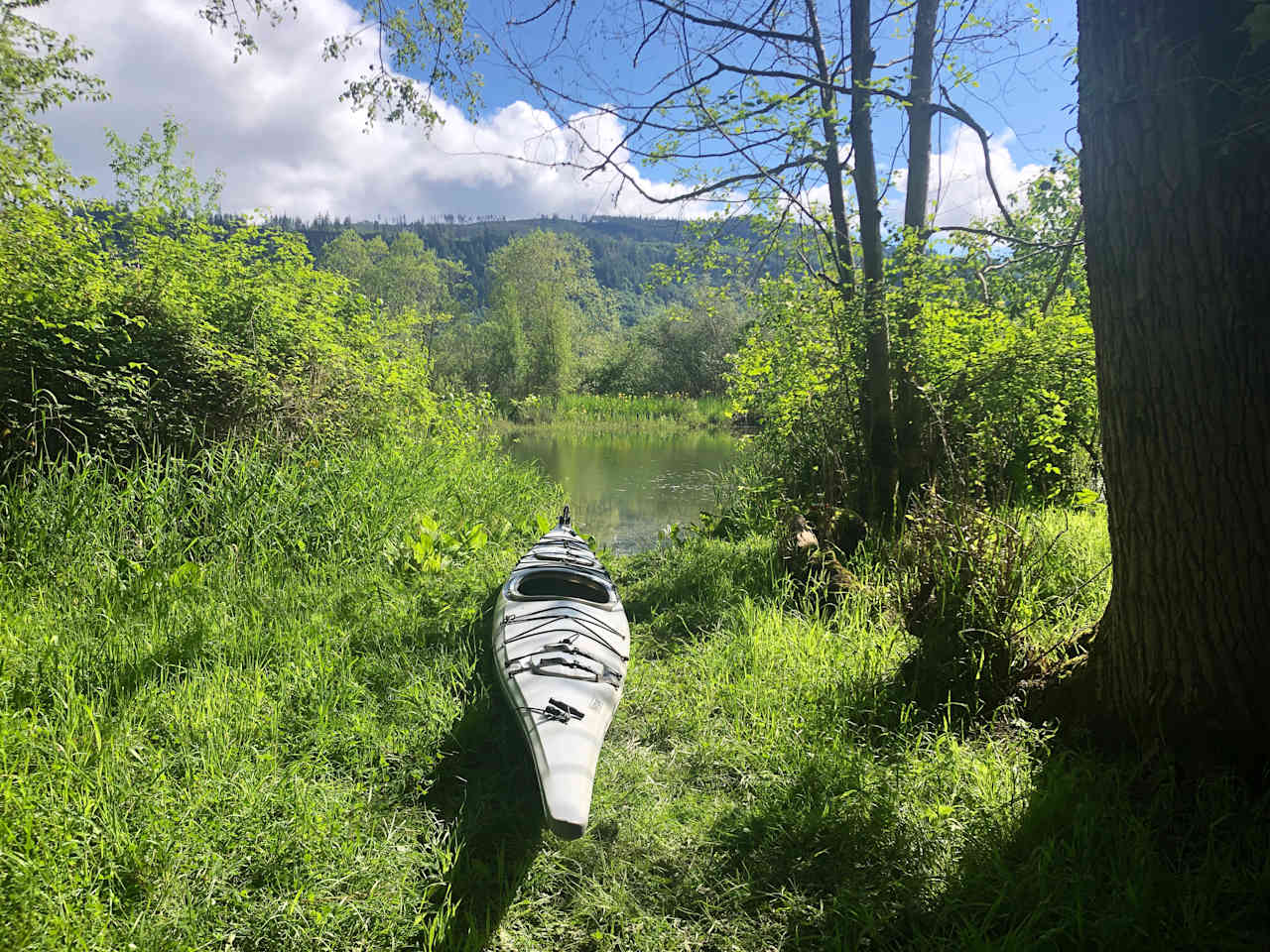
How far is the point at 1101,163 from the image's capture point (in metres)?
1.90

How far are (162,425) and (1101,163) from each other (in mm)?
5442

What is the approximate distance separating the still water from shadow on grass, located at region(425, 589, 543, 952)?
12.9 ft

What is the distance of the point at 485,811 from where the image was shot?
7.21ft

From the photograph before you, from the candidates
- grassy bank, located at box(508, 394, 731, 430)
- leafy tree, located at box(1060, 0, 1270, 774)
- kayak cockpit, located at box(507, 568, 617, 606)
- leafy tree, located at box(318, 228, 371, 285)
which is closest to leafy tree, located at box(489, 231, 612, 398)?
grassy bank, located at box(508, 394, 731, 430)

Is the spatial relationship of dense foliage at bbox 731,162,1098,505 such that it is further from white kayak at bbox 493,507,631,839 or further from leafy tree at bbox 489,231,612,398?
leafy tree at bbox 489,231,612,398

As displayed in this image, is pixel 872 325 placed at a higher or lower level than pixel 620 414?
higher

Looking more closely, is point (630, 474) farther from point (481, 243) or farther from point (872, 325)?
point (481, 243)

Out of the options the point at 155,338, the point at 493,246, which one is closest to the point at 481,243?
the point at 493,246

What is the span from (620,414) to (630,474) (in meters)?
9.87

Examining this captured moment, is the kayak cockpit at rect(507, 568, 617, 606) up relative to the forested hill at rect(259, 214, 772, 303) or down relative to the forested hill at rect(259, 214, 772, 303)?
down

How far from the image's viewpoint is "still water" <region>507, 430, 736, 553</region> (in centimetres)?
790

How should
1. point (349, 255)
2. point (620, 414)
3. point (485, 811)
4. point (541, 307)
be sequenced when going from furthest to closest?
point (349, 255) < point (541, 307) < point (620, 414) < point (485, 811)

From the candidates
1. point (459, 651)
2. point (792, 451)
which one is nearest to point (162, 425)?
point (459, 651)

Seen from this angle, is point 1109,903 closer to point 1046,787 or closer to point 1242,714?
point 1046,787
